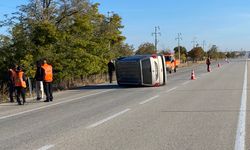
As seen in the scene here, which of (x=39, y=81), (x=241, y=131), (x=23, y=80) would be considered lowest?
(x=241, y=131)

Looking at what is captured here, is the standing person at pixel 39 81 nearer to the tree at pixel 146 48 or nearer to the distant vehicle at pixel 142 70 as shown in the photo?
the distant vehicle at pixel 142 70

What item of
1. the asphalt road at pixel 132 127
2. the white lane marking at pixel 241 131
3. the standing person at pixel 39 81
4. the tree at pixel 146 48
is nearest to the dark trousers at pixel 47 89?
the standing person at pixel 39 81

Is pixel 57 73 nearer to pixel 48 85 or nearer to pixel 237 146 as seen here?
pixel 48 85

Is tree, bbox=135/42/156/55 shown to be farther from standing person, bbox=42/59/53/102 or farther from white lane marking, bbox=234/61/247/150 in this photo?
white lane marking, bbox=234/61/247/150

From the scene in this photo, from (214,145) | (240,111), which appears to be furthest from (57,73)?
(214,145)

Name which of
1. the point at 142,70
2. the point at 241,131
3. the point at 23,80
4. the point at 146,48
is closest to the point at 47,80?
the point at 23,80

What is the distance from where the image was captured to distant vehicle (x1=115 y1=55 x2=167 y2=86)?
2375 centimetres

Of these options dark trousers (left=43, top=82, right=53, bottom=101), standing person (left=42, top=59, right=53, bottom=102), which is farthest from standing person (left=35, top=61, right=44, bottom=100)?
dark trousers (left=43, top=82, right=53, bottom=101)

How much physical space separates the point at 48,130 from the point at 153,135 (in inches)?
99.2

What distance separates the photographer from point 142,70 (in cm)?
2380

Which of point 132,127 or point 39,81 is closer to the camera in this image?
point 132,127

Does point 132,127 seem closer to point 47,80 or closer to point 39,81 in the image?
point 47,80

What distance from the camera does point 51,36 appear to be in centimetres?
2842

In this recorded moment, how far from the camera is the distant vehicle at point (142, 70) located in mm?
23750
